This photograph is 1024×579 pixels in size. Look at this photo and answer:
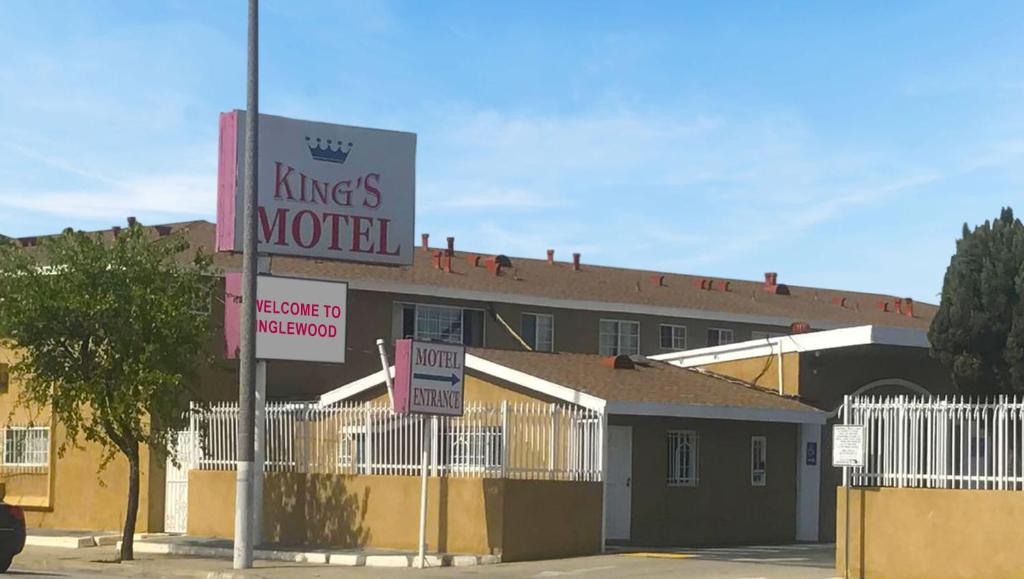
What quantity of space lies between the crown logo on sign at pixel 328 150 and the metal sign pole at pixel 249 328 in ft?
13.8

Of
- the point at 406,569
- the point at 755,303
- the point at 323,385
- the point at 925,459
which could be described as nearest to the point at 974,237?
the point at 925,459

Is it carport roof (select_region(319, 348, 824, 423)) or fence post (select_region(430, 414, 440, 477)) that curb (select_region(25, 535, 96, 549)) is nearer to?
carport roof (select_region(319, 348, 824, 423))

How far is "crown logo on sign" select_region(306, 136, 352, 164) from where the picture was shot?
27516 mm

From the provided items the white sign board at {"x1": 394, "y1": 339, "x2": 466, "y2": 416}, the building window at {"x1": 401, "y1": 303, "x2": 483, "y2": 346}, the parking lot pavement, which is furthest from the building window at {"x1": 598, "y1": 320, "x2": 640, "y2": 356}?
the white sign board at {"x1": 394, "y1": 339, "x2": 466, "y2": 416}

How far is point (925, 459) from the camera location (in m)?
20.6

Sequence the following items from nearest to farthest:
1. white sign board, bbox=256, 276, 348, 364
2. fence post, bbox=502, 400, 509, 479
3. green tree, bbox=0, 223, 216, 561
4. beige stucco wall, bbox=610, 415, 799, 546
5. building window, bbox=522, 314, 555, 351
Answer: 1. fence post, bbox=502, 400, 509, 479
2. green tree, bbox=0, 223, 216, 561
3. white sign board, bbox=256, 276, 348, 364
4. beige stucco wall, bbox=610, 415, 799, 546
5. building window, bbox=522, 314, 555, 351

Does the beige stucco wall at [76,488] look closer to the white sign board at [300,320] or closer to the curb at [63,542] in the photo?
the curb at [63,542]

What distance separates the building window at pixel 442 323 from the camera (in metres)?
37.9

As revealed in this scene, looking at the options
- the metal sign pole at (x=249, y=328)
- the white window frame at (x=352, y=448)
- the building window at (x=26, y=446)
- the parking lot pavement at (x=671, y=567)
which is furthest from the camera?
the building window at (x=26, y=446)

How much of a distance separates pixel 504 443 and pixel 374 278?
1289cm

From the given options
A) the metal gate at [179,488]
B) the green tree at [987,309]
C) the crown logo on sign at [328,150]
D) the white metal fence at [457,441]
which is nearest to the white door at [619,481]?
the white metal fence at [457,441]

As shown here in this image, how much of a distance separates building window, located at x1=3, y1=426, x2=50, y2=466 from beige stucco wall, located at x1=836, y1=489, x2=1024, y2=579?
1957 centimetres

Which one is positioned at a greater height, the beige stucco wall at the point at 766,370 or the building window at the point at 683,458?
the beige stucco wall at the point at 766,370

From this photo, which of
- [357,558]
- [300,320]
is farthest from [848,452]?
[300,320]
